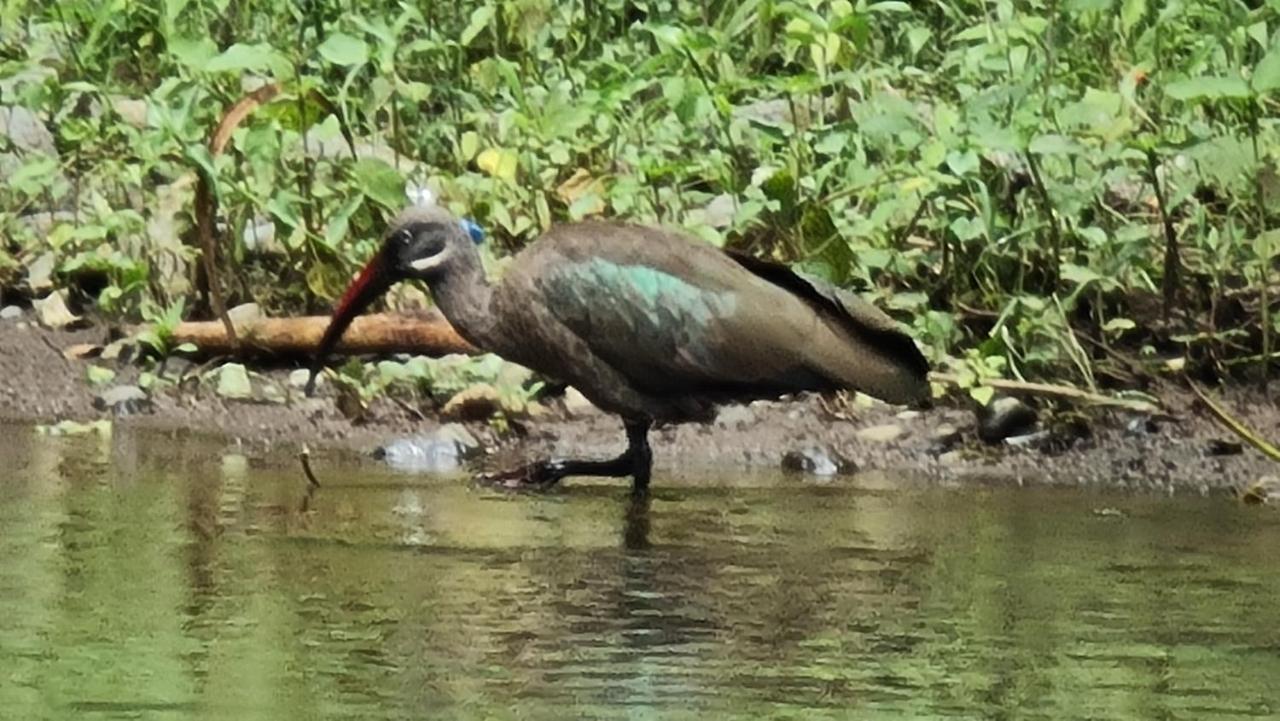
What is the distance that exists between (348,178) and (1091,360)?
8.04ft

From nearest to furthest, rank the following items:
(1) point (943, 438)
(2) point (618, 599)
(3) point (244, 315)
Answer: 1. (2) point (618, 599)
2. (1) point (943, 438)
3. (3) point (244, 315)

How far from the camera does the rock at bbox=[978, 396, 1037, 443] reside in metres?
7.17

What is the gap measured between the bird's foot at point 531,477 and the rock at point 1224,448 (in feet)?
5.25

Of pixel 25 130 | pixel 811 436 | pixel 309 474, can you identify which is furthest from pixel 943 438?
pixel 25 130

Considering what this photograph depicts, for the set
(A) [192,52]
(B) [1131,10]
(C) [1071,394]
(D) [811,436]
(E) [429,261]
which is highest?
(B) [1131,10]

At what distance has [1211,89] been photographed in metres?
6.42

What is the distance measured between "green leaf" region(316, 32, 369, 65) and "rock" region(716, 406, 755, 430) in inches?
57.6

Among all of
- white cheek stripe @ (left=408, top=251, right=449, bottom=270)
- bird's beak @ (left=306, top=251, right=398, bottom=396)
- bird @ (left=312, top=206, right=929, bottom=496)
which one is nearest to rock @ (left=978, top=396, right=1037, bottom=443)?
bird @ (left=312, top=206, right=929, bottom=496)

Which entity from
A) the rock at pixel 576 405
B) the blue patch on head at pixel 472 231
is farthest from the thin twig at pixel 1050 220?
the blue patch on head at pixel 472 231

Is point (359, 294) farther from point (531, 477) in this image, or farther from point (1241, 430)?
point (1241, 430)

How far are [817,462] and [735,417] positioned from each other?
0.60 metres

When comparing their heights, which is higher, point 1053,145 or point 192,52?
point 192,52

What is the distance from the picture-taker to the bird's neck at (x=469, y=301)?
6832 millimetres

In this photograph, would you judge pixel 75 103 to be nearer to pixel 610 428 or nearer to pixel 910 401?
pixel 610 428
